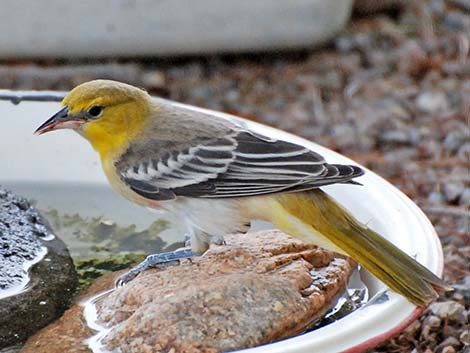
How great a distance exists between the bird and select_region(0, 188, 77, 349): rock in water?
30 centimetres

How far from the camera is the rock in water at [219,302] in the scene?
3566 mm

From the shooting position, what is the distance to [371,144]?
6.56 meters

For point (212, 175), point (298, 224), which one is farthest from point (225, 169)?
point (298, 224)

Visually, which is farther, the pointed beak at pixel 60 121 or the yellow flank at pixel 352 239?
the pointed beak at pixel 60 121

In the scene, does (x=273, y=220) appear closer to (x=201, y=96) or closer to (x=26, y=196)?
(x=26, y=196)

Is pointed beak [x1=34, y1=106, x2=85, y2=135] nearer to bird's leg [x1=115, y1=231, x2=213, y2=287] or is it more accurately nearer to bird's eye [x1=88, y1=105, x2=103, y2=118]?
bird's eye [x1=88, y1=105, x2=103, y2=118]

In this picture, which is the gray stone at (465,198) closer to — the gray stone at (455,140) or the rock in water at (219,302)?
the gray stone at (455,140)

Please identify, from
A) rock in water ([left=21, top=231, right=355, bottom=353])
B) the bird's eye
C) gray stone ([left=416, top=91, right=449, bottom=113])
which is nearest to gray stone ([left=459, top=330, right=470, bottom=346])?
rock in water ([left=21, top=231, right=355, bottom=353])

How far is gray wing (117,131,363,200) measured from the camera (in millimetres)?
3877

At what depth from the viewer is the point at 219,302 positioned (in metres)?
3.65

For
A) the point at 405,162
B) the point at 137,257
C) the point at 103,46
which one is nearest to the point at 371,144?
the point at 405,162

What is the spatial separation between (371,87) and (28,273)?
11.8ft

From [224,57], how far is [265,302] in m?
4.22

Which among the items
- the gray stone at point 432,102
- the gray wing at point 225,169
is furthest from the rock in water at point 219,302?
the gray stone at point 432,102
